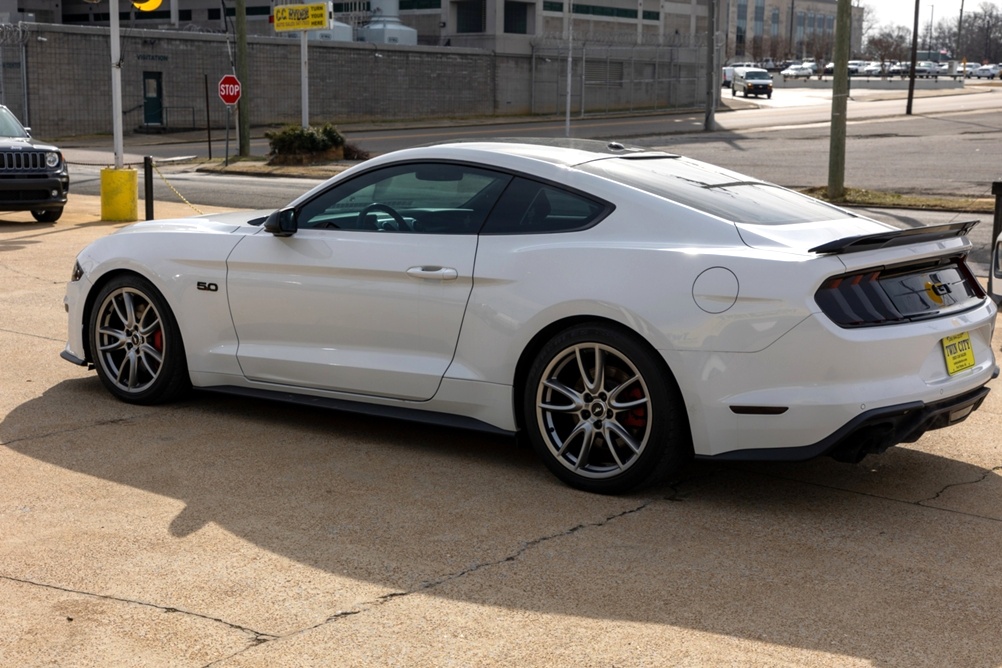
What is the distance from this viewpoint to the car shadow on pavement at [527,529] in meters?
4.04

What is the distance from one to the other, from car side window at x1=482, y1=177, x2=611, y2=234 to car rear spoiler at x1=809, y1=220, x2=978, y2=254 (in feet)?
3.31

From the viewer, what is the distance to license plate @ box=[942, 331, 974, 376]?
5094 mm

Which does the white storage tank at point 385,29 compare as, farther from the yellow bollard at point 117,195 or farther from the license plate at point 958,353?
the license plate at point 958,353

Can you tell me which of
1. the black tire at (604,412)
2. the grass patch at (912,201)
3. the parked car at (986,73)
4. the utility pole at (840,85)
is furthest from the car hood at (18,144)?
the parked car at (986,73)

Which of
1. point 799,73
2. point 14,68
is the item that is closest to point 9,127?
point 14,68

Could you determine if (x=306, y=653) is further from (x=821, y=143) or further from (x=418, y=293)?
(x=821, y=143)

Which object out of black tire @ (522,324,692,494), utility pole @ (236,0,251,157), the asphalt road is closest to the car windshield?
the asphalt road

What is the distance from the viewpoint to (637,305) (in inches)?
198

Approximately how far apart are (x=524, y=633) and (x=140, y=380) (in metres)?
3.64

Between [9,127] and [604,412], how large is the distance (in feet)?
46.7

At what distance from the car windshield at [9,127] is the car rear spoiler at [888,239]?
14.5m

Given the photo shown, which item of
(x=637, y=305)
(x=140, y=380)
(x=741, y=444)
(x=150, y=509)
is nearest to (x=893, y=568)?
(x=741, y=444)

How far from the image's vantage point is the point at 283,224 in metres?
6.06

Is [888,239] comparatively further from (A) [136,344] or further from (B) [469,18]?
(B) [469,18]
